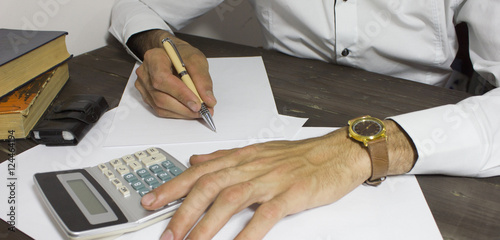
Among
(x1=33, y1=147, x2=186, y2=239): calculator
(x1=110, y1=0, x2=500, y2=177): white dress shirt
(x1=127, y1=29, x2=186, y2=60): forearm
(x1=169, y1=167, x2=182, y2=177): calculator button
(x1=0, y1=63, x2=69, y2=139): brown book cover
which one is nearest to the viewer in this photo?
(x1=33, y1=147, x2=186, y2=239): calculator

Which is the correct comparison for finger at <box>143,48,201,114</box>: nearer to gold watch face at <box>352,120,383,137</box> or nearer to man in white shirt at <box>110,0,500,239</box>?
man in white shirt at <box>110,0,500,239</box>

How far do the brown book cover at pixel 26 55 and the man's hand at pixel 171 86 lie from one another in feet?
0.54

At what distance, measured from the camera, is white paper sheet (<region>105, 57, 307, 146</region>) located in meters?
0.69

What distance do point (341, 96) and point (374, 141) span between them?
231mm

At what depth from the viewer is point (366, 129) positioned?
2.06ft

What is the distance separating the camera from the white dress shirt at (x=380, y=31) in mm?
819

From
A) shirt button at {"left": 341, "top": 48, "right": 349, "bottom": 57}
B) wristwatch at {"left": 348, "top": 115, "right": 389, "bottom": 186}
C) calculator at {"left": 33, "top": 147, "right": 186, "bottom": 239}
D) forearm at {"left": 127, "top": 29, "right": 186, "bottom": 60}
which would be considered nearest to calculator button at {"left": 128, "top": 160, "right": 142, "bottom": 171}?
calculator at {"left": 33, "top": 147, "right": 186, "bottom": 239}

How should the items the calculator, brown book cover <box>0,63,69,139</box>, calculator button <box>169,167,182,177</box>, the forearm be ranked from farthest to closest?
the forearm, brown book cover <box>0,63,69,139</box>, calculator button <box>169,167,182,177</box>, the calculator

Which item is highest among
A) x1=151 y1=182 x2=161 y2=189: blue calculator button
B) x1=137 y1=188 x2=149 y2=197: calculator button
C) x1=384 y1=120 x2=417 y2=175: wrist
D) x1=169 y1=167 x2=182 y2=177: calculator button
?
x1=137 y1=188 x2=149 y2=197: calculator button

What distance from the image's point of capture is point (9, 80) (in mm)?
692

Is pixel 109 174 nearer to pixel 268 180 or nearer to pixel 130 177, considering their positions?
pixel 130 177

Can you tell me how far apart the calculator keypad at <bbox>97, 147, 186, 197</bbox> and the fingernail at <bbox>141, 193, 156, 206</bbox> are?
2 centimetres

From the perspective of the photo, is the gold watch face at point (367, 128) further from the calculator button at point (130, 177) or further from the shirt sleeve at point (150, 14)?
the shirt sleeve at point (150, 14)

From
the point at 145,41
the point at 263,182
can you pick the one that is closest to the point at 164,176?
the point at 263,182
